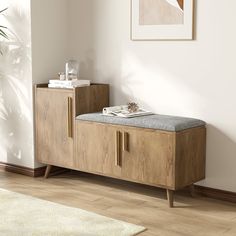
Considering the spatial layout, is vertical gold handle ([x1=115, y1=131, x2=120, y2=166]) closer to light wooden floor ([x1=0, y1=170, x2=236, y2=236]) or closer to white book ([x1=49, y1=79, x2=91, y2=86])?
light wooden floor ([x1=0, y1=170, x2=236, y2=236])

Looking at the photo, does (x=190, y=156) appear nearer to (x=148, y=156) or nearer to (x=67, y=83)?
(x=148, y=156)

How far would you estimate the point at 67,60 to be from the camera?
4.75 m

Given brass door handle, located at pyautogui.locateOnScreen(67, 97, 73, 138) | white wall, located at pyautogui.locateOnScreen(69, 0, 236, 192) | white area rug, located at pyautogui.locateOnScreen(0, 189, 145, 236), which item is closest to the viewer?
white area rug, located at pyautogui.locateOnScreen(0, 189, 145, 236)

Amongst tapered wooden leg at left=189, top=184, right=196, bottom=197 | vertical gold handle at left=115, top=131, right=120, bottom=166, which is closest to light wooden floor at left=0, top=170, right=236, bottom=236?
tapered wooden leg at left=189, top=184, right=196, bottom=197

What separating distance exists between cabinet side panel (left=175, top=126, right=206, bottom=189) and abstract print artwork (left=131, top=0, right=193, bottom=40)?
73 cm

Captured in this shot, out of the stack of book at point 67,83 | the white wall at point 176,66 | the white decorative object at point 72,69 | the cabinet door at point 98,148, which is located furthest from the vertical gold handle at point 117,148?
the white decorative object at point 72,69

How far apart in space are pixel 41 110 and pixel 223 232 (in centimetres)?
192

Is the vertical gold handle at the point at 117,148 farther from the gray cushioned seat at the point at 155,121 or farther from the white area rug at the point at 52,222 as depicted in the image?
the white area rug at the point at 52,222

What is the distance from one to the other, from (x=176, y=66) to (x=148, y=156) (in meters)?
0.75

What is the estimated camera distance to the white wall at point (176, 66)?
12.5 feet

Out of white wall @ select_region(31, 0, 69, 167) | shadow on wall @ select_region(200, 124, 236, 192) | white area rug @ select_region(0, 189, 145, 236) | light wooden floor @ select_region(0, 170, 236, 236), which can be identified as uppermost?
white wall @ select_region(31, 0, 69, 167)

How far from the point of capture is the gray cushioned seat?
3.66 m

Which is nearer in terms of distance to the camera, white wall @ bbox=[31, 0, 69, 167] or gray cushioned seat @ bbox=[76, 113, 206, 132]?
gray cushioned seat @ bbox=[76, 113, 206, 132]

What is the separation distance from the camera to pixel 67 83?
4285 millimetres
